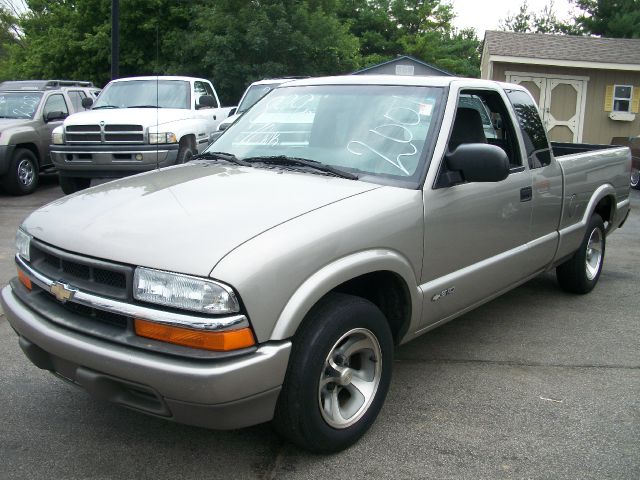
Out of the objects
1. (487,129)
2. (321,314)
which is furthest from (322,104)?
(321,314)

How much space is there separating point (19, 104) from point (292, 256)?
10.7 m

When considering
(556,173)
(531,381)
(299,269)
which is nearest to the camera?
(299,269)

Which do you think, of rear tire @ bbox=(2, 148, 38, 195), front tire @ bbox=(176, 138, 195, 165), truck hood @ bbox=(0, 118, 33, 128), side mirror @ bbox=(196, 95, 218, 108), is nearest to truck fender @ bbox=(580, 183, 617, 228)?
front tire @ bbox=(176, 138, 195, 165)

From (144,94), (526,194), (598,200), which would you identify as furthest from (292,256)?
(144,94)

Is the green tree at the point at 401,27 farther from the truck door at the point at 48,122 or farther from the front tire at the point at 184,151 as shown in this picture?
the front tire at the point at 184,151

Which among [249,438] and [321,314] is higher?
[321,314]

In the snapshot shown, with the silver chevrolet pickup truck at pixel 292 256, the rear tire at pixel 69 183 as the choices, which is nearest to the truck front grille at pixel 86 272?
the silver chevrolet pickup truck at pixel 292 256

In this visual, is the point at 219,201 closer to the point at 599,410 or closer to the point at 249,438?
the point at 249,438

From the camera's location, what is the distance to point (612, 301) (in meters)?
5.52

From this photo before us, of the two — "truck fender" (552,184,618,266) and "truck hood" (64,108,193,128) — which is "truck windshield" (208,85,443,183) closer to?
"truck fender" (552,184,618,266)

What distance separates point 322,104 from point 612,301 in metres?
3.28

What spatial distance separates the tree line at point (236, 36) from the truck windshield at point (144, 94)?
507 cm

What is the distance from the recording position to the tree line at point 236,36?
62.5ft

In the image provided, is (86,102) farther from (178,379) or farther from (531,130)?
(178,379)
